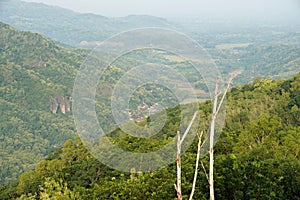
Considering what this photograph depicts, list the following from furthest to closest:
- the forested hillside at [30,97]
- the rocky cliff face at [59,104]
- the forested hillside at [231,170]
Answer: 1. the rocky cliff face at [59,104]
2. the forested hillside at [30,97]
3. the forested hillside at [231,170]

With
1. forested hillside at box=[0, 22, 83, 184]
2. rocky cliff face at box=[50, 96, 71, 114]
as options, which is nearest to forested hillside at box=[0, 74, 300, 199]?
forested hillside at box=[0, 22, 83, 184]

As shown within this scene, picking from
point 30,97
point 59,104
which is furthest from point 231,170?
point 30,97

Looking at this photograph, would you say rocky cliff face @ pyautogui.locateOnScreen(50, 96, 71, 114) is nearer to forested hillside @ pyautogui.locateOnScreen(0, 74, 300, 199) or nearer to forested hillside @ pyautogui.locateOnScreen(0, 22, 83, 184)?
A: forested hillside @ pyautogui.locateOnScreen(0, 22, 83, 184)

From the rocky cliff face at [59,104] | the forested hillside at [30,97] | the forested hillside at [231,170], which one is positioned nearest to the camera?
the forested hillside at [231,170]

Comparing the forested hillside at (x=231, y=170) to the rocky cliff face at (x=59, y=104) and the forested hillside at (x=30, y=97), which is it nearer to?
the forested hillside at (x=30, y=97)

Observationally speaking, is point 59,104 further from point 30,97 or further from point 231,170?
point 231,170

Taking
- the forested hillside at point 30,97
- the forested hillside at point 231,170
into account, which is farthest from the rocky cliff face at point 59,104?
the forested hillside at point 231,170
